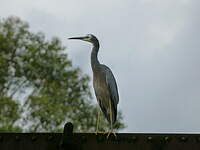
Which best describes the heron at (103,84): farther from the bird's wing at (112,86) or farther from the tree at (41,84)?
the tree at (41,84)

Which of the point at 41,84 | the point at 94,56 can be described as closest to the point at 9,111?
the point at 41,84

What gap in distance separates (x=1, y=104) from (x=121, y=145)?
87.6 ft

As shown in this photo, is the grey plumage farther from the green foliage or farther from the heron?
the green foliage

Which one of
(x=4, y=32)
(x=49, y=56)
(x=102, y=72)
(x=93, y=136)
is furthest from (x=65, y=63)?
(x=93, y=136)

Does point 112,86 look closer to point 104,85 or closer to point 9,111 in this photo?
point 104,85

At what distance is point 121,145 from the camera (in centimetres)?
581

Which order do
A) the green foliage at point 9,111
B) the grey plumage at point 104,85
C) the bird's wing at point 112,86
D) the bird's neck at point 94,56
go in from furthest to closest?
the green foliage at point 9,111
the bird's neck at point 94,56
the bird's wing at point 112,86
the grey plumage at point 104,85

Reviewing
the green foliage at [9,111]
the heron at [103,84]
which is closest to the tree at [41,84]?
the green foliage at [9,111]

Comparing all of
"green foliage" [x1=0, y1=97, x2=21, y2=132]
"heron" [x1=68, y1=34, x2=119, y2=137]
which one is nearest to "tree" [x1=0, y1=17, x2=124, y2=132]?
"green foliage" [x1=0, y1=97, x2=21, y2=132]

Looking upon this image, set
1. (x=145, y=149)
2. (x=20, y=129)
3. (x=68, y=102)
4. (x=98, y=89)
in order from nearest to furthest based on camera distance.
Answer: (x=145, y=149), (x=98, y=89), (x=20, y=129), (x=68, y=102)

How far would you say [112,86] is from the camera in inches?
388

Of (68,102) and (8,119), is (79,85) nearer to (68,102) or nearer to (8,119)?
(68,102)

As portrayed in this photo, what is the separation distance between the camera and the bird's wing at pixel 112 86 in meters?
9.61

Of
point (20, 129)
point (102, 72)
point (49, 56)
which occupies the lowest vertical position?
point (20, 129)
